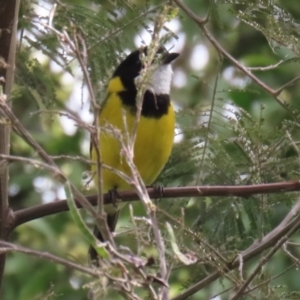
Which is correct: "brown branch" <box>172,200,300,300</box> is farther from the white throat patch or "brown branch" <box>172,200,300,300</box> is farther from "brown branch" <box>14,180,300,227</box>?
the white throat patch

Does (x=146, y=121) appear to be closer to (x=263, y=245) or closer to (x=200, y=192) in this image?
(x=200, y=192)

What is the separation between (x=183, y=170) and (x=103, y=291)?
1235 millimetres

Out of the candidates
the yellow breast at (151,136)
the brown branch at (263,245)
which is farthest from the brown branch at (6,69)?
the yellow breast at (151,136)

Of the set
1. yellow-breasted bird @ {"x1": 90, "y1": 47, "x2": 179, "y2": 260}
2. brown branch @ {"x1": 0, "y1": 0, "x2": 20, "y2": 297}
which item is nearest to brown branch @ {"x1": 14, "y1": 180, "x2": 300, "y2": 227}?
brown branch @ {"x1": 0, "y1": 0, "x2": 20, "y2": 297}

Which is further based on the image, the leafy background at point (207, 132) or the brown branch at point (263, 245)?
the leafy background at point (207, 132)

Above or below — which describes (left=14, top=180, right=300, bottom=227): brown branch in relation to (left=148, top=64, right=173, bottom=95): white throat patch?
below

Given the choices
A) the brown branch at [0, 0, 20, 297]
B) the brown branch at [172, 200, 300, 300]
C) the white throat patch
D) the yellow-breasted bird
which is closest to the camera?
the brown branch at [172, 200, 300, 300]

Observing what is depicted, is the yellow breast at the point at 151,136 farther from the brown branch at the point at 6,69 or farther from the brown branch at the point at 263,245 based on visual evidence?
the brown branch at the point at 263,245

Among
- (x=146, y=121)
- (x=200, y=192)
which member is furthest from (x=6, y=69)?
(x=146, y=121)

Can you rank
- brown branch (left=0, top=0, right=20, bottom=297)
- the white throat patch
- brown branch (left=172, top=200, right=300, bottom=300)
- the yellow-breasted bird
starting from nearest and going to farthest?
1. brown branch (left=172, top=200, right=300, bottom=300)
2. brown branch (left=0, top=0, right=20, bottom=297)
3. the yellow-breasted bird
4. the white throat patch

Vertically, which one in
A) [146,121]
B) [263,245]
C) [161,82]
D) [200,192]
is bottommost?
[263,245]

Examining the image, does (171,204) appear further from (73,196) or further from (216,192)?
(73,196)

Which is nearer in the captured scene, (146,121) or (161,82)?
(146,121)

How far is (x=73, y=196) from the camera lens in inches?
48.6
